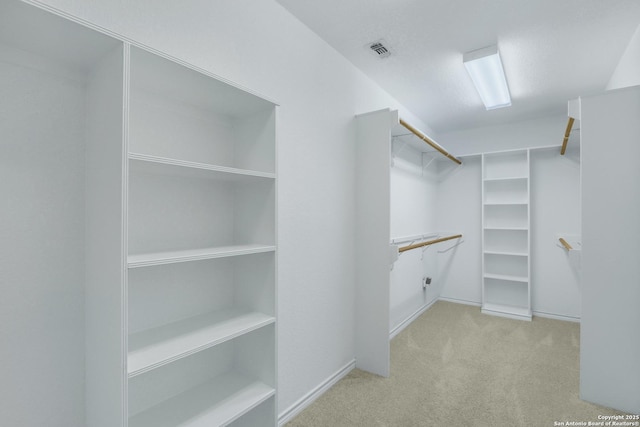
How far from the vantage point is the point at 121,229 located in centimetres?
87

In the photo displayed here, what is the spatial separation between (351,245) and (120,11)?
1944 millimetres

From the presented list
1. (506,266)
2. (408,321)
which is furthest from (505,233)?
(408,321)

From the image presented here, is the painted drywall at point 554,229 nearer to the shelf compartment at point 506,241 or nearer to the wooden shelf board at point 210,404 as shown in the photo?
the shelf compartment at point 506,241

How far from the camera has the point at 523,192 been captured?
12.8ft

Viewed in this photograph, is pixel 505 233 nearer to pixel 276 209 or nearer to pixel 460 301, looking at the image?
pixel 460 301

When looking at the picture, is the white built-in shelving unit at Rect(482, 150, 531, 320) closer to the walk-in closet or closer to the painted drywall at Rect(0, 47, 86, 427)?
the walk-in closet

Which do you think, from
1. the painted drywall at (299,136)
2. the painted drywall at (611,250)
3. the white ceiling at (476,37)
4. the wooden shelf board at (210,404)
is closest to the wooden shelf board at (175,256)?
the painted drywall at (299,136)

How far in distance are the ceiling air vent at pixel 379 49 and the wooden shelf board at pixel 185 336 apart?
6.55 feet

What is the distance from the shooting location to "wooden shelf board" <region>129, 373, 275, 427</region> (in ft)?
3.73

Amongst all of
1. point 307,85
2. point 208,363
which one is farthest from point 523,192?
point 208,363

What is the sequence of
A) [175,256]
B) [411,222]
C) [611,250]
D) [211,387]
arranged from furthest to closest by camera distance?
[411,222], [611,250], [211,387], [175,256]

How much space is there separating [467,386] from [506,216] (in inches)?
102

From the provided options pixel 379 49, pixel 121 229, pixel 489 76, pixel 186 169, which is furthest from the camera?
pixel 489 76

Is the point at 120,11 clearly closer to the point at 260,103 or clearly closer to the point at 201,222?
the point at 260,103
